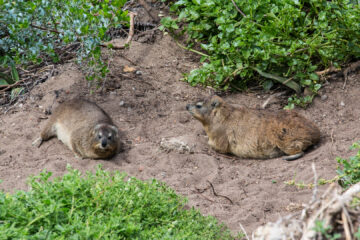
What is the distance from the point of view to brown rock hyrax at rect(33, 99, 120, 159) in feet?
21.1

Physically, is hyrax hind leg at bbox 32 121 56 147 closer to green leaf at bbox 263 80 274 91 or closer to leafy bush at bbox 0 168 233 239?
leafy bush at bbox 0 168 233 239

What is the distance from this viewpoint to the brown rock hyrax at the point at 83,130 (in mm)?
6422

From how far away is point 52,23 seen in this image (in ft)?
22.1

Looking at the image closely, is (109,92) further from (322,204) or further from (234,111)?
(322,204)

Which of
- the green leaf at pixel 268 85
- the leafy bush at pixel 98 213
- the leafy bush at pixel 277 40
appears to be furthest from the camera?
the green leaf at pixel 268 85

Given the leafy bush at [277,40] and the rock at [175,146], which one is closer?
the rock at [175,146]

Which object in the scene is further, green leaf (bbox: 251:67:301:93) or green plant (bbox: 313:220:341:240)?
green leaf (bbox: 251:67:301:93)

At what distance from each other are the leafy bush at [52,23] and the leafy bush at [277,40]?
5.45ft

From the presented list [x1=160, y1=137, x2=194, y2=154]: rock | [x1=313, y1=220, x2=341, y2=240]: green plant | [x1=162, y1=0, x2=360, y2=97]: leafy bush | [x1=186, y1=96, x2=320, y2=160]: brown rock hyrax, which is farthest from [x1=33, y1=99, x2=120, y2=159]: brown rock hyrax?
[x1=313, y1=220, x2=341, y2=240]: green plant

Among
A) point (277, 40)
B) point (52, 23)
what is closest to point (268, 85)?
point (277, 40)

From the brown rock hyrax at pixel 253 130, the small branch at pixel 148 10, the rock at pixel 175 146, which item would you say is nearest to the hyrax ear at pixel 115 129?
the rock at pixel 175 146

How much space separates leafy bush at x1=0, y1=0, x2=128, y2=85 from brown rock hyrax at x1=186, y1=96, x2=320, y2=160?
172 cm

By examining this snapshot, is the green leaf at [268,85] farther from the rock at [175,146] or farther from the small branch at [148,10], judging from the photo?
the small branch at [148,10]

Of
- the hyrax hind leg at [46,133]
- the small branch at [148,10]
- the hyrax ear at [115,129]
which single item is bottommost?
the hyrax hind leg at [46,133]
